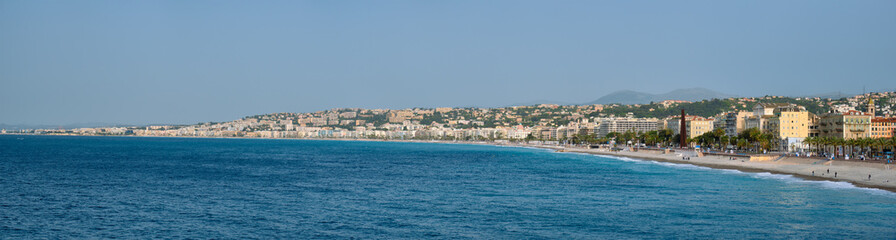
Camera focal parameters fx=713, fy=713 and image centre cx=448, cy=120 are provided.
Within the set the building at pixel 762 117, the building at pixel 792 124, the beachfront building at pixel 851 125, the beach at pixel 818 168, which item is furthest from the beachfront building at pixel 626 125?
the beach at pixel 818 168

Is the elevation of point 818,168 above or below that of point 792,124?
below

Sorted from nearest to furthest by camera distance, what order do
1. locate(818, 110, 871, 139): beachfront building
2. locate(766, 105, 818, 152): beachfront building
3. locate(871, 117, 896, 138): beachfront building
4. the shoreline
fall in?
the shoreline < locate(818, 110, 871, 139): beachfront building < locate(871, 117, 896, 138): beachfront building < locate(766, 105, 818, 152): beachfront building

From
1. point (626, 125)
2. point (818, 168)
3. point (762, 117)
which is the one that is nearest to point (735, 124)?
point (762, 117)

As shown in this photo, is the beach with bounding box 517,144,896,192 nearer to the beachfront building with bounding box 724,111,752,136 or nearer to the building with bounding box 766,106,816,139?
the building with bounding box 766,106,816,139

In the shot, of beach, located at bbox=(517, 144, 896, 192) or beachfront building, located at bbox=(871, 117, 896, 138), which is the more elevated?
beachfront building, located at bbox=(871, 117, 896, 138)

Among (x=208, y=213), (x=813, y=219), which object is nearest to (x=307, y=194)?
(x=208, y=213)

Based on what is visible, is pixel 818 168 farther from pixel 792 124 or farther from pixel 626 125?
pixel 626 125

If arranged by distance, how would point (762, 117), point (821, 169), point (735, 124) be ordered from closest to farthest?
1. point (821, 169)
2. point (762, 117)
3. point (735, 124)

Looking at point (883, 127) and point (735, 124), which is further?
point (735, 124)

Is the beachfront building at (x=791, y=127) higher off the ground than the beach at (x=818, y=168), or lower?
higher

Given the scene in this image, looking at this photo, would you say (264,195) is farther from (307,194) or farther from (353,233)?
(353,233)

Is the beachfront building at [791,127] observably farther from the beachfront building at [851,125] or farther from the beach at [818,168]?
the beach at [818,168]

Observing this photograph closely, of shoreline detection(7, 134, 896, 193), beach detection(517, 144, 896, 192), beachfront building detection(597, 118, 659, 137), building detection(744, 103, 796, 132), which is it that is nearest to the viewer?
shoreline detection(7, 134, 896, 193)

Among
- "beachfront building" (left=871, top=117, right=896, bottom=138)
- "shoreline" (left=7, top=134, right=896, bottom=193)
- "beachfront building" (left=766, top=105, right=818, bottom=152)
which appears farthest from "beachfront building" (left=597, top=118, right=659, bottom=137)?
"shoreline" (left=7, top=134, right=896, bottom=193)
